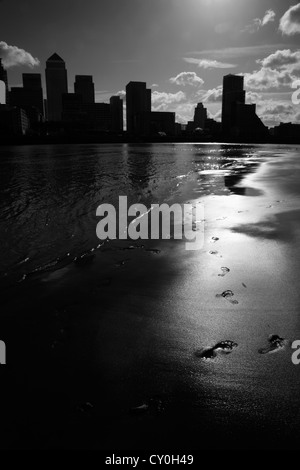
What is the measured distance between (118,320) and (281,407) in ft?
7.50

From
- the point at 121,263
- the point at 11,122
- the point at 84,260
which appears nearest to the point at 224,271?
the point at 121,263

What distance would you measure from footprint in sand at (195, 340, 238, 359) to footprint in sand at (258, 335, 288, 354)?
330mm

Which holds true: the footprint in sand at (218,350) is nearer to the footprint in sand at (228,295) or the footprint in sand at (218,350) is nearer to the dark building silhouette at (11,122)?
the footprint in sand at (228,295)

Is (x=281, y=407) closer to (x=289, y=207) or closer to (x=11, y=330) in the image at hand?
(x=11, y=330)

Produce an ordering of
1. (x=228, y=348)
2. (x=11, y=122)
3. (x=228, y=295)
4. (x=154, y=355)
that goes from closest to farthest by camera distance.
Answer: (x=154, y=355) < (x=228, y=348) < (x=228, y=295) < (x=11, y=122)

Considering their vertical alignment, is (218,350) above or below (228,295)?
below

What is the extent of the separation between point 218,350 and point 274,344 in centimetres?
70

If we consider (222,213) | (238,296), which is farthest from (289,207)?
(238,296)

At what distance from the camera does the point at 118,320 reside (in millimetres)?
4387

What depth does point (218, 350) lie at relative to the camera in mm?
3693

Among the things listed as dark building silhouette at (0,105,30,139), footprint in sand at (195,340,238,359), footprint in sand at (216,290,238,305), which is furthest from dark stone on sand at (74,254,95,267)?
dark building silhouette at (0,105,30,139)

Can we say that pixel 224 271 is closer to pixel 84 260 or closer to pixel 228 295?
pixel 228 295

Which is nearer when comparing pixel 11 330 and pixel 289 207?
pixel 11 330
